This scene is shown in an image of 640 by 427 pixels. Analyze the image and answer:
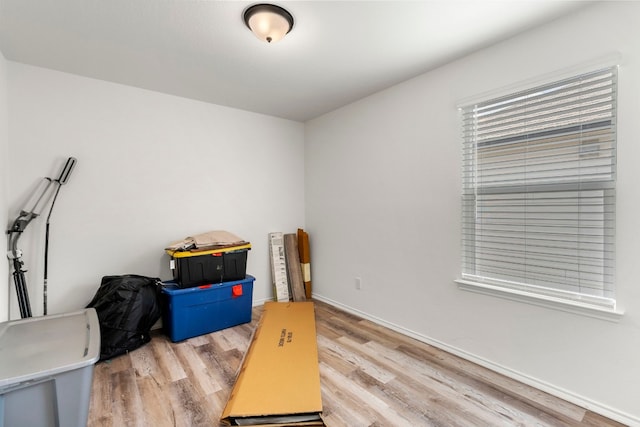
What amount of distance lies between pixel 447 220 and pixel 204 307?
7.75 feet

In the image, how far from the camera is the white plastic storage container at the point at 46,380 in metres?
1.08

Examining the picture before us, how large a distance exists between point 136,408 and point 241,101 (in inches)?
111

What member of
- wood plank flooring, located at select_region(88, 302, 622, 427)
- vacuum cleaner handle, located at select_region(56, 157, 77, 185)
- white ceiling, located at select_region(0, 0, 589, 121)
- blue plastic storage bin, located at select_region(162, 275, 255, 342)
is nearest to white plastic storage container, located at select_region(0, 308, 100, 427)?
wood plank flooring, located at select_region(88, 302, 622, 427)

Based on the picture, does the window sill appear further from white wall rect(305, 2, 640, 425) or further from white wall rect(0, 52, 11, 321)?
white wall rect(0, 52, 11, 321)

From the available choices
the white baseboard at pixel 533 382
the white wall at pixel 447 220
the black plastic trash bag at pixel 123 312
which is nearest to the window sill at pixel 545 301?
the white wall at pixel 447 220

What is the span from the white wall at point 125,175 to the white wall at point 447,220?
94cm

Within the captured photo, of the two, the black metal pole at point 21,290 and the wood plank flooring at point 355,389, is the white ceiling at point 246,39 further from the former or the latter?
the wood plank flooring at point 355,389

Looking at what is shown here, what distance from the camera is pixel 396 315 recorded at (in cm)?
281

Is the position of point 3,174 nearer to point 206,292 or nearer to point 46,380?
point 206,292

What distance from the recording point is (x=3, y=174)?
2.15 m

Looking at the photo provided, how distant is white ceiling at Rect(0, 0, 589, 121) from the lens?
1661mm

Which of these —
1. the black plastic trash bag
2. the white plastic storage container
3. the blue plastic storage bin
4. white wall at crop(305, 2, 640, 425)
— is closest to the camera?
the white plastic storage container

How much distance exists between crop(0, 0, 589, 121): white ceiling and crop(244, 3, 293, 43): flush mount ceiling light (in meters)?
0.05

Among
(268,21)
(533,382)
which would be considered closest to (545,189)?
(533,382)
